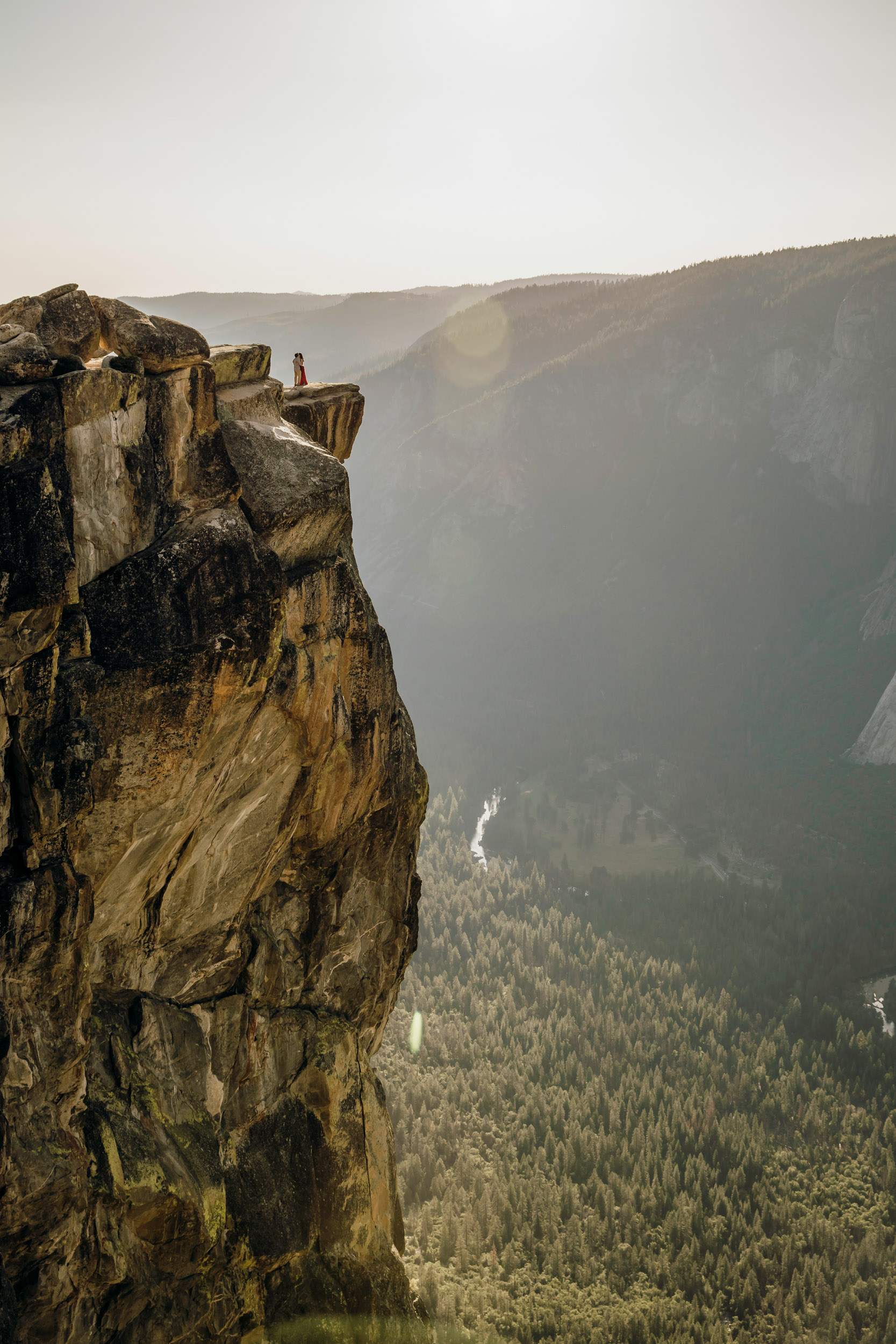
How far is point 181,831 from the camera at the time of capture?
16.6 metres

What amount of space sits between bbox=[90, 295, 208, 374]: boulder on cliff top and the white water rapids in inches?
2837

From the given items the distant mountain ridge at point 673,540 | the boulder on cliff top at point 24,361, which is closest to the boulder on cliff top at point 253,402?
the boulder on cliff top at point 24,361

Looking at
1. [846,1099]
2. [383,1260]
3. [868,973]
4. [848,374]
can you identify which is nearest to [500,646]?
[848,374]

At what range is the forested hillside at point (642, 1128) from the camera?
3650cm

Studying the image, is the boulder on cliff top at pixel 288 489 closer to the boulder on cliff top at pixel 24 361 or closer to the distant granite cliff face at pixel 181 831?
the distant granite cliff face at pixel 181 831

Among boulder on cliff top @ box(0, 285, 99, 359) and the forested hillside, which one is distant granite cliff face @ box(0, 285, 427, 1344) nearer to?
boulder on cliff top @ box(0, 285, 99, 359)

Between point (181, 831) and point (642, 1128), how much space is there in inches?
1544

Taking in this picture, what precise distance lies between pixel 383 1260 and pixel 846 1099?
36828mm

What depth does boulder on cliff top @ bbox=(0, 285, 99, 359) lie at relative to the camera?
1557 centimetres

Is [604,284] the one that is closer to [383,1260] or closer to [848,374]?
[848,374]

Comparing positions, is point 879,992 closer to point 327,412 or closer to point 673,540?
point 327,412

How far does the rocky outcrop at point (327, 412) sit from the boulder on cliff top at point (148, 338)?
4165mm

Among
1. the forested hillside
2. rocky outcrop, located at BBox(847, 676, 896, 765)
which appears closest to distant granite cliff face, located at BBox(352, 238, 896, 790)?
rocky outcrop, located at BBox(847, 676, 896, 765)

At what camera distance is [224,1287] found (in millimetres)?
18719
